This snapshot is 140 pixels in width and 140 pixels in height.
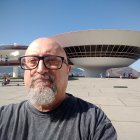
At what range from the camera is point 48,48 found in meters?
1.98

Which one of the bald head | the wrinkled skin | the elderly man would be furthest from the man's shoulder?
the bald head

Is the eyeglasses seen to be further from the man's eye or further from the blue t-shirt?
the blue t-shirt

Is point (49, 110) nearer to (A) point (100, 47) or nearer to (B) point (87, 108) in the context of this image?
(B) point (87, 108)

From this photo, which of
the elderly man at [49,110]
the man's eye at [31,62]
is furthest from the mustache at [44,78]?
the man's eye at [31,62]

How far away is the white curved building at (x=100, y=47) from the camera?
1949 inches

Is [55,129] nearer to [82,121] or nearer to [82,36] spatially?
[82,121]

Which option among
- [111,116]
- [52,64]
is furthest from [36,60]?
[111,116]

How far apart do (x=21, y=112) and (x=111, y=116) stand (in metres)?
5.03

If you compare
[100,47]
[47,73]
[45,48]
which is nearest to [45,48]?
[45,48]

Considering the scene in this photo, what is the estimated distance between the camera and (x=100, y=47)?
51.6m

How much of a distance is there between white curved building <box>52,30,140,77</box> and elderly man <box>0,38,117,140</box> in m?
47.2

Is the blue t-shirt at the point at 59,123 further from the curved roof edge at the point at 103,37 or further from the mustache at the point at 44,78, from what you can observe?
the curved roof edge at the point at 103,37

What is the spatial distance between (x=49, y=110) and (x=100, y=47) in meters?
50.6

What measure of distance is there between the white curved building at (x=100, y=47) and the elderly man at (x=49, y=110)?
155ft
